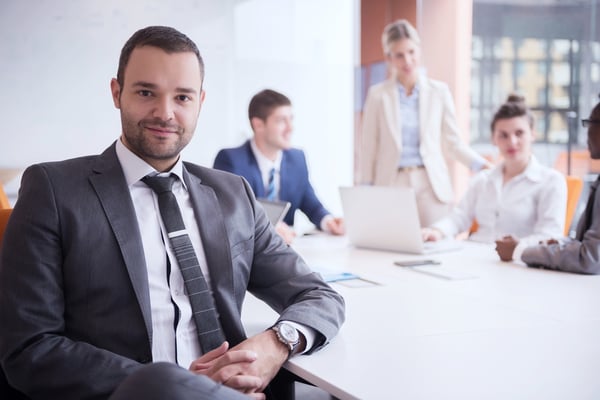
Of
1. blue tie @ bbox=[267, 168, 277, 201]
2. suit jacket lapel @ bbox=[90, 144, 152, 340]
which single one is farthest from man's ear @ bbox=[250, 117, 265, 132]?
suit jacket lapel @ bbox=[90, 144, 152, 340]

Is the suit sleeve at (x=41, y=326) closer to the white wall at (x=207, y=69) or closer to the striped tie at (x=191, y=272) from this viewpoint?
the striped tie at (x=191, y=272)

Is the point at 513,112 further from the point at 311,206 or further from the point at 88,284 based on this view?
the point at 88,284

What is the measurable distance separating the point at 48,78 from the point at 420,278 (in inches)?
136

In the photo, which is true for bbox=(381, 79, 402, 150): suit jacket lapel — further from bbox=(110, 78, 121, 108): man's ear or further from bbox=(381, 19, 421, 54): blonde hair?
bbox=(110, 78, 121, 108): man's ear

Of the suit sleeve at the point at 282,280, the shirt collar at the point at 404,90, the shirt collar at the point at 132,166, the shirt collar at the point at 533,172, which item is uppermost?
the shirt collar at the point at 404,90

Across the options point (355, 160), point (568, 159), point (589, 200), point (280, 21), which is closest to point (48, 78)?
point (280, 21)

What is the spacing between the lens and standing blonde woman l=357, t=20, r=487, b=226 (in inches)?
171

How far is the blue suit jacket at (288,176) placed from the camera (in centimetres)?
352

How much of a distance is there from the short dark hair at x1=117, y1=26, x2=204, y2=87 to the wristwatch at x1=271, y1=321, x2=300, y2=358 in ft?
2.36

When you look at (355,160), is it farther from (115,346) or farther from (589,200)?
(115,346)

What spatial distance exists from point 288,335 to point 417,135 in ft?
10.4

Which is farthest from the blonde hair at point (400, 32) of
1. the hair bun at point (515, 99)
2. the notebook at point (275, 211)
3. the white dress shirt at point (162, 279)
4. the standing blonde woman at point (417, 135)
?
the white dress shirt at point (162, 279)

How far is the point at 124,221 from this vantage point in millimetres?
1485

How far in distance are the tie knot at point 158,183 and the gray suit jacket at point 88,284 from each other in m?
0.08
